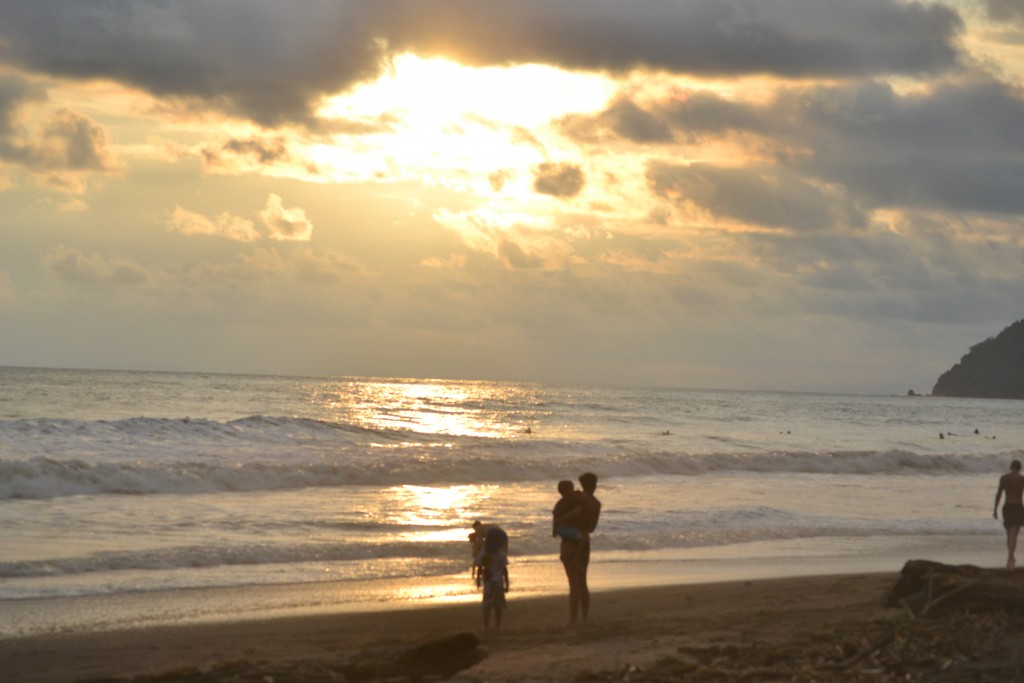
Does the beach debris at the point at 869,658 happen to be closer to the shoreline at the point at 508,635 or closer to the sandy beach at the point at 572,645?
the sandy beach at the point at 572,645

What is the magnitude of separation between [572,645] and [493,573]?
1.74 metres

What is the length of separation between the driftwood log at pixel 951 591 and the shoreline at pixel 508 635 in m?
0.34

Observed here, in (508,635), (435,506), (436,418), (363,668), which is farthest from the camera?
(436,418)

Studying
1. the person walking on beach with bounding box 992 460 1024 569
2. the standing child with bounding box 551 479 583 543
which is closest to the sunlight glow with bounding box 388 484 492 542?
the standing child with bounding box 551 479 583 543

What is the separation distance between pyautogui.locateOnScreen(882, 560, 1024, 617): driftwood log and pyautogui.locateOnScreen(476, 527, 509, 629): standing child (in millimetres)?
4616

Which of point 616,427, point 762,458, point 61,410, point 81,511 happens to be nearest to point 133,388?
point 61,410

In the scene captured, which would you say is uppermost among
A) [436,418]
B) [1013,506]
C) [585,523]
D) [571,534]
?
[585,523]

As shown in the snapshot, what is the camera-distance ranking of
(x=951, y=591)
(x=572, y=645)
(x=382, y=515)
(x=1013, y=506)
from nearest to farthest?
(x=572, y=645)
(x=951, y=591)
(x=1013, y=506)
(x=382, y=515)

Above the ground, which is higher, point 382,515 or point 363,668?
point 363,668

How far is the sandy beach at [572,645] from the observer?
971 centimetres

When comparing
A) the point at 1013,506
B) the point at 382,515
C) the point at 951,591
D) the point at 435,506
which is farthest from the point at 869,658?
the point at 435,506

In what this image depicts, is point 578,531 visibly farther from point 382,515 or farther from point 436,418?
point 436,418

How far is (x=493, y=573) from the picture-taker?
42.3 feet

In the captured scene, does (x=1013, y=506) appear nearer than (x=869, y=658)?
No
